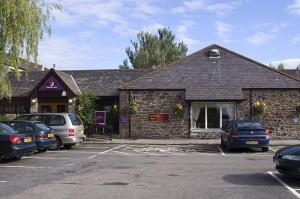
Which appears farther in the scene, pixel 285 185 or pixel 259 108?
pixel 259 108

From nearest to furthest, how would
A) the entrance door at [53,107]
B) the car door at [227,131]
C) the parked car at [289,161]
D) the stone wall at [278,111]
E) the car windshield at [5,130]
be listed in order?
1. the parked car at [289,161]
2. the car windshield at [5,130]
3. the car door at [227,131]
4. the stone wall at [278,111]
5. the entrance door at [53,107]

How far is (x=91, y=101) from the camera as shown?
102 ft

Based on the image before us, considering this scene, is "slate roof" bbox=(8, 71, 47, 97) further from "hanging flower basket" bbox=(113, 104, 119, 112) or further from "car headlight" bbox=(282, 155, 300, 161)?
"car headlight" bbox=(282, 155, 300, 161)

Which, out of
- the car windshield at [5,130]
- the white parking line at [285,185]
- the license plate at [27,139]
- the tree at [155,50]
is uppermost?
the tree at [155,50]

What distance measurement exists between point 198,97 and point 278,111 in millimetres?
4862

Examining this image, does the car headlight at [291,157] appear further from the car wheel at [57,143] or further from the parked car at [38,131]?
the car wheel at [57,143]

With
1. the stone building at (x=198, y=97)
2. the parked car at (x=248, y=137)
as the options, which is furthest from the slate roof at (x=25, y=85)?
the parked car at (x=248, y=137)

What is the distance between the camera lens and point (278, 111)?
28984 mm

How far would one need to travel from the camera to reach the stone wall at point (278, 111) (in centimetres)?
2884

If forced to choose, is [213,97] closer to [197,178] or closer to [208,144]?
[208,144]

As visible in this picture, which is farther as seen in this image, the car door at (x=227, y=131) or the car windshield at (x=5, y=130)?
the car door at (x=227, y=131)

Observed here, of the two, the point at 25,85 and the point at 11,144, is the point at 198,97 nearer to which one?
the point at 25,85

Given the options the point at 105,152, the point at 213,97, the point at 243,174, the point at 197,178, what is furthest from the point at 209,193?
the point at 213,97

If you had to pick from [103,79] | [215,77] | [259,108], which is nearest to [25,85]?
[103,79]
